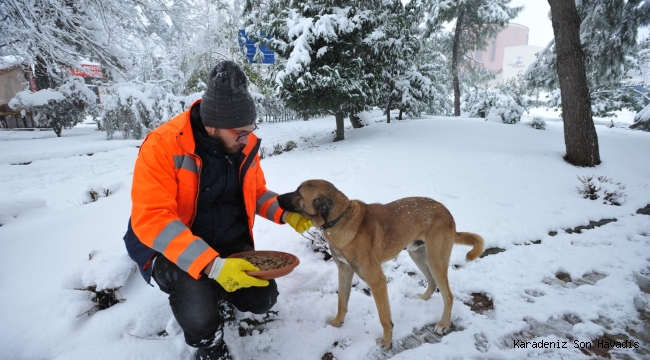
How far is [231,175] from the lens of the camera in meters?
2.21

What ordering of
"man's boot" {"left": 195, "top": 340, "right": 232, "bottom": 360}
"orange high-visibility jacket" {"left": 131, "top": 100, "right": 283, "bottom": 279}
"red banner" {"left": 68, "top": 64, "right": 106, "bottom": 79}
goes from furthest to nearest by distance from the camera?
"red banner" {"left": 68, "top": 64, "right": 106, "bottom": 79} < "man's boot" {"left": 195, "top": 340, "right": 232, "bottom": 360} < "orange high-visibility jacket" {"left": 131, "top": 100, "right": 283, "bottom": 279}

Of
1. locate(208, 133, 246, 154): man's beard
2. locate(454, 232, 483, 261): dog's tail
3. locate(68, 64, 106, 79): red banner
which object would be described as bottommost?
locate(454, 232, 483, 261): dog's tail

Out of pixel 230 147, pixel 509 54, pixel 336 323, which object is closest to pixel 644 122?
Answer: pixel 336 323

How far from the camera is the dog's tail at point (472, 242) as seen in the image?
99.8 inches

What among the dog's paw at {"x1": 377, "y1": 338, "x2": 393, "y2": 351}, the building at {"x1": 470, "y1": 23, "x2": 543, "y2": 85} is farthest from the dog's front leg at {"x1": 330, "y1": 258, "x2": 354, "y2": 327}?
the building at {"x1": 470, "y1": 23, "x2": 543, "y2": 85}

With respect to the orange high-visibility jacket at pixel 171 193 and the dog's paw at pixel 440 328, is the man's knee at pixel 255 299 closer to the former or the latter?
the orange high-visibility jacket at pixel 171 193

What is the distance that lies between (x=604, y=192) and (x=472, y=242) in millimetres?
4334


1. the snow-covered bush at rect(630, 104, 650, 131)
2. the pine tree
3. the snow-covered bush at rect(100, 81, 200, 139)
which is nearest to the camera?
the pine tree

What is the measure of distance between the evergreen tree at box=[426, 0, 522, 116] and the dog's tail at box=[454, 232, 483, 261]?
15047 mm

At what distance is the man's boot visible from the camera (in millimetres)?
1829

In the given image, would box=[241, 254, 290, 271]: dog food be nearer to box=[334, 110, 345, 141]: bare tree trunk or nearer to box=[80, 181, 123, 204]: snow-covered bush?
box=[80, 181, 123, 204]: snow-covered bush

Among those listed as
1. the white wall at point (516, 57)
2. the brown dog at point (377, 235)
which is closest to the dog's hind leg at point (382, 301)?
the brown dog at point (377, 235)

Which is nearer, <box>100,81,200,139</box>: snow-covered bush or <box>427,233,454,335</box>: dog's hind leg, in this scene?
<box>427,233,454,335</box>: dog's hind leg

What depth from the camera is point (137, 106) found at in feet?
41.7
